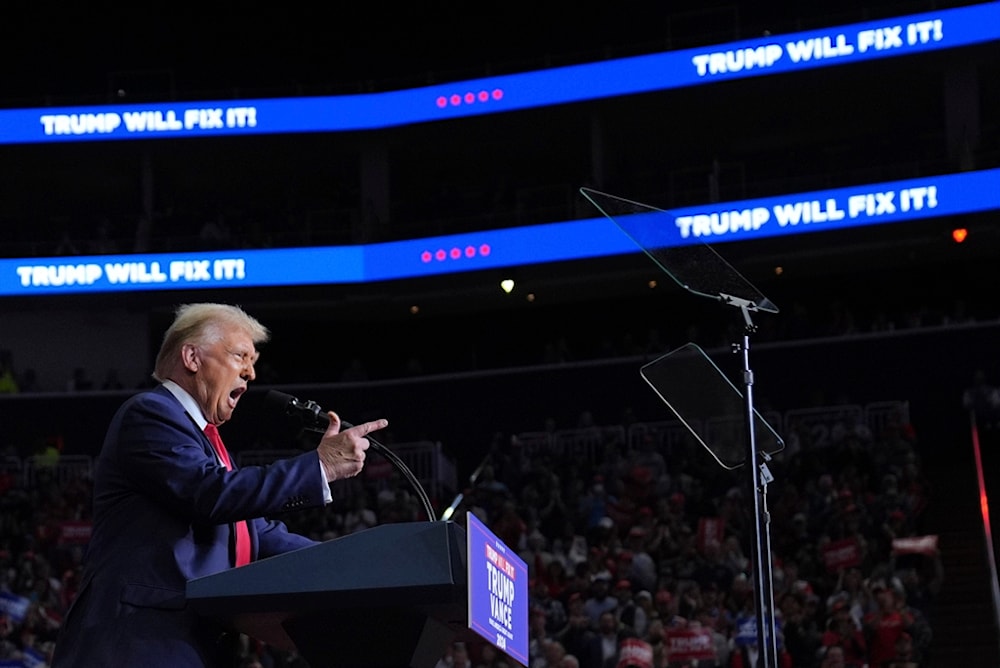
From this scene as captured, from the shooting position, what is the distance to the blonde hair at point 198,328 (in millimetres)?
3512

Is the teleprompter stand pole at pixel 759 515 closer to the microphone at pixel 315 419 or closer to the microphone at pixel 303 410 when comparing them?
the microphone at pixel 315 419

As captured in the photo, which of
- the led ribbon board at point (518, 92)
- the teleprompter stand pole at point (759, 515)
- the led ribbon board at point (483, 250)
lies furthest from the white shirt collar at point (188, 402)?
the led ribbon board at point (518, 92)

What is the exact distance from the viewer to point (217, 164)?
79.0 ft

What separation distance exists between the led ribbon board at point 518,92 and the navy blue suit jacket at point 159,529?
17.1 m

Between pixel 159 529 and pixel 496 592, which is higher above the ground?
pixel 159 529

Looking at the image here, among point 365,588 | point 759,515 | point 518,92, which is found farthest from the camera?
point 518,92

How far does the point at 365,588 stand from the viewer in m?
2.95

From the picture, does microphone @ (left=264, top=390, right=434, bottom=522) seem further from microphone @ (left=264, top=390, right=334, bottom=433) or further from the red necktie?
the red necktie

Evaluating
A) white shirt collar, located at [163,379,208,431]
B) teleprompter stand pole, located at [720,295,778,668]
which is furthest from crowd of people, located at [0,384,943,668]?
white shirt collar, located at [163,379,208,431]

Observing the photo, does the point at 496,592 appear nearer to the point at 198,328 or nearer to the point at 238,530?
the point at 238,530

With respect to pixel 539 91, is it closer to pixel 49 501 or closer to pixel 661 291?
pixel 661 291

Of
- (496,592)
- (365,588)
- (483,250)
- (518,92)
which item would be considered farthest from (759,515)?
(518,92)

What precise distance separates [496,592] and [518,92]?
59.7ft

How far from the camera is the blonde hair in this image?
3512 mm
